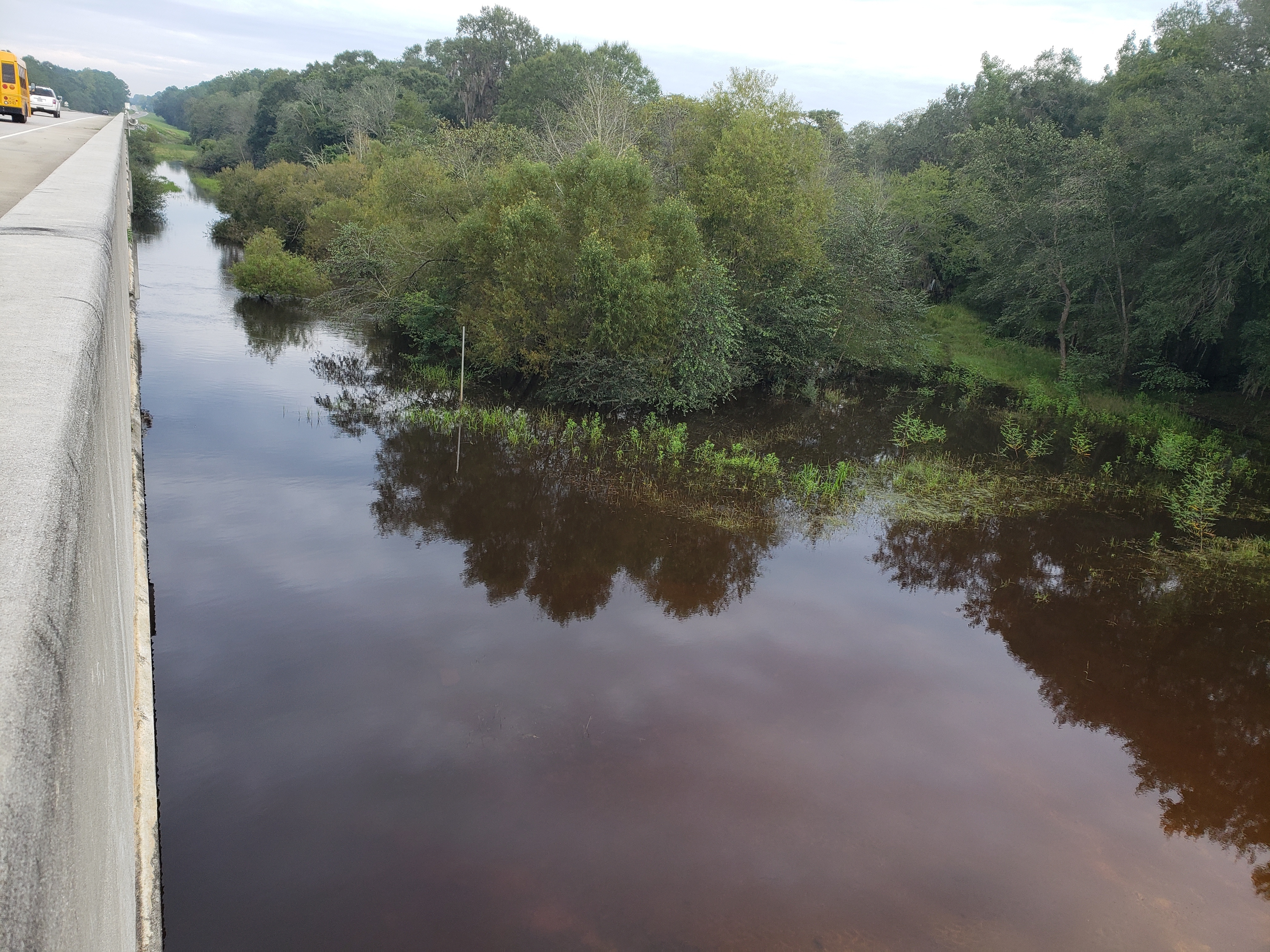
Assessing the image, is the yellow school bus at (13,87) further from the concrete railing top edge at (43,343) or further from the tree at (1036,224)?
the tree at (1036,224)

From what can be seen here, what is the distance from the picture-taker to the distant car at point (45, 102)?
31.8 m

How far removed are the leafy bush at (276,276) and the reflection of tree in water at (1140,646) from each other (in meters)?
22.6

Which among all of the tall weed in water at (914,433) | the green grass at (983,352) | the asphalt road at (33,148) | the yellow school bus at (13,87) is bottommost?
the tall weed in water at (914,433)

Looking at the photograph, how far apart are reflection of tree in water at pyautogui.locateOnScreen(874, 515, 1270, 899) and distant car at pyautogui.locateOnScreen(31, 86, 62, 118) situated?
3633 centimetres

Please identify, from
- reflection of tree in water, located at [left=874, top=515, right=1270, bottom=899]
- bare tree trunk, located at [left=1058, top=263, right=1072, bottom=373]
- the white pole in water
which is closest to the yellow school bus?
the white pole in water

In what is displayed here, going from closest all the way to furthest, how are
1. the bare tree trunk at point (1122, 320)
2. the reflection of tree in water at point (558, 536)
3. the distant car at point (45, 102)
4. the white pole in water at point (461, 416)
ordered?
1. the reflection of tree in water at point (558, 536)
2. the white pole in water at point (461, 416)
3. the bare tree trunk at point (1122, 320)
4. the distant car at point (45, 102)

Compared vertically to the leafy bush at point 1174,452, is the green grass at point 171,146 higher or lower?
higher

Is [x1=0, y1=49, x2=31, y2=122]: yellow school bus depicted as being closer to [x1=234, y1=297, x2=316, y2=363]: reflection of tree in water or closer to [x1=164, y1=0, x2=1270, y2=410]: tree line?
[x1=164, y1=0, x2=1270, y2=410]: tree line

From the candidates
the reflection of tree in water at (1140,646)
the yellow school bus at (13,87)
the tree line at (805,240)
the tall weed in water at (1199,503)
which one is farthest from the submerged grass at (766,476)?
the yellow school bus at (13,87)

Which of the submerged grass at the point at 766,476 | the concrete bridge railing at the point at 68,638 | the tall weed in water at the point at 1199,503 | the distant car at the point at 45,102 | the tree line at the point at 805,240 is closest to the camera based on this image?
the concrete bridge railing at the point at 68,638

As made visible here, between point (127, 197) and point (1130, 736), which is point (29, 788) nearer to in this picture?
point (1130, 736)

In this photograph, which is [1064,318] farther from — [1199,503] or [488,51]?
[488,51]

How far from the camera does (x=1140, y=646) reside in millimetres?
10227

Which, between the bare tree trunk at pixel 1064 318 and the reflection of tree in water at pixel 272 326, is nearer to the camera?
the reflection of tree in water at pixel 272 326
